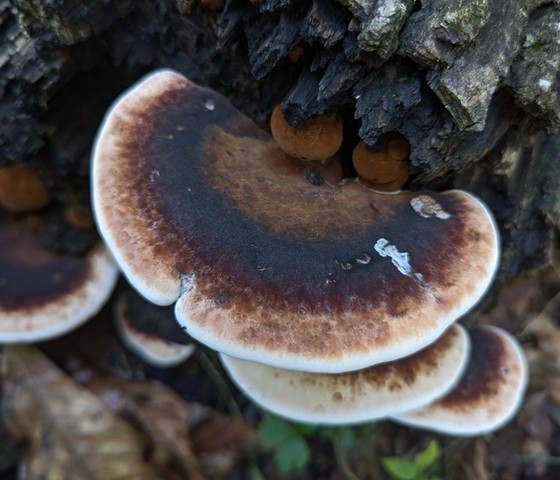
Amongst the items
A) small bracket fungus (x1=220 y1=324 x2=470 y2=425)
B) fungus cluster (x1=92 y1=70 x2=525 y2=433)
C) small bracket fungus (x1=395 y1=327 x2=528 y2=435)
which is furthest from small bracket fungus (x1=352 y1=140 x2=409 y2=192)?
small bracket fungus (x1=395 y1=327 x2=528 y2=435)

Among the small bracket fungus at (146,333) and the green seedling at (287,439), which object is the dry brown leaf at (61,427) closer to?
the small bracket fungus at (146,333)

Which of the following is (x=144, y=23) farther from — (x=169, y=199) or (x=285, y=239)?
(x=285, y=239)

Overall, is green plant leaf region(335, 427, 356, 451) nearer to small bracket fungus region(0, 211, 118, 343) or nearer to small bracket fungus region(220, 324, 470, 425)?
small bracket fungus region(220, 324, 470, 425)

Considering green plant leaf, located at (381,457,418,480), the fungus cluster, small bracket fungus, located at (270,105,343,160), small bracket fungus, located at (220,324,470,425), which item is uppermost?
small bracket fungus, located at (270,105,343,160)

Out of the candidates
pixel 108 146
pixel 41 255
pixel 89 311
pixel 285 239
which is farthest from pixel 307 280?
pixel 41 255

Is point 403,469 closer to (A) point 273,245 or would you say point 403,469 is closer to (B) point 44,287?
(A) point 273,245

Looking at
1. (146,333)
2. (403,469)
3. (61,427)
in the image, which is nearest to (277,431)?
(403,469)
